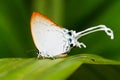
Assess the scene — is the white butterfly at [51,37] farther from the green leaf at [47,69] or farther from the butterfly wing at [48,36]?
the green leaf at [47,69]

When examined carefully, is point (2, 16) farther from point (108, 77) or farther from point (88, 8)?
point (108, 77)

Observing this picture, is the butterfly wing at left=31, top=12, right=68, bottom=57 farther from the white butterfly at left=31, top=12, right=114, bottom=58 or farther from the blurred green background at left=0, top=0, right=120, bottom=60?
the blurred green background at left=0, top=0, right=120, bottom=60

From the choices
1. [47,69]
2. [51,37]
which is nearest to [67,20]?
[51,37]

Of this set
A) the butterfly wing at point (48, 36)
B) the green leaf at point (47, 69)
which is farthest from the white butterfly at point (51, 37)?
the green leaf at point (47, 69)

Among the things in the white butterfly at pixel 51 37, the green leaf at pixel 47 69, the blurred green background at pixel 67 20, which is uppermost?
the blurred green background at pixel 67 20

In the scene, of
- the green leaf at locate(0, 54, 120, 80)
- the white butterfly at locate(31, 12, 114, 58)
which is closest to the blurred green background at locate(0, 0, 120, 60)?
the white butterfly at locate(31, 12, 114, 58)

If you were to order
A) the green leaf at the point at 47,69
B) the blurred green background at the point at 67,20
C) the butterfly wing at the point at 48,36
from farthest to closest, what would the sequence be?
the blurred green background at the point at 67,20 → the butterfly wing at the point at 48,36 → the green leaf at the point at 47,69
